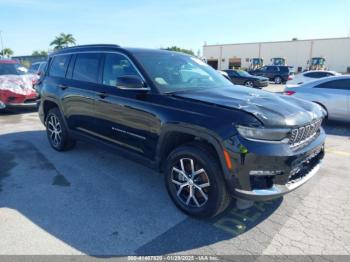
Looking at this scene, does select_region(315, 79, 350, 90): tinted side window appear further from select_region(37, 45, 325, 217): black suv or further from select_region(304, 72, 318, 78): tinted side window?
select_region(304, 72, 318, 78): tinted side window

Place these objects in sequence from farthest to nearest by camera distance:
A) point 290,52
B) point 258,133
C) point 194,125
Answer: point 290,52, point 194,125, point 258,133

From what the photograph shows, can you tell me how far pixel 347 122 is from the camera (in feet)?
28.3

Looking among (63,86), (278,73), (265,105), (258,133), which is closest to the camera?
(258,133)

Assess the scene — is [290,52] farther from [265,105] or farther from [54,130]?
[265,105]

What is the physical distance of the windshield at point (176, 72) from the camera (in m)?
3.77

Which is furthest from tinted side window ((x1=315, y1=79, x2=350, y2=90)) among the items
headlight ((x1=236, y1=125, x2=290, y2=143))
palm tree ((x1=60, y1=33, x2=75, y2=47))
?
palm tree ((x1=60, y1=33, x2=75, y2=47))

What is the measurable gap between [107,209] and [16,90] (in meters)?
7.47

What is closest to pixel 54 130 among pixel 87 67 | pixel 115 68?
pixel 87 67

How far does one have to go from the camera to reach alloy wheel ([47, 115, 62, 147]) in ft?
18.3

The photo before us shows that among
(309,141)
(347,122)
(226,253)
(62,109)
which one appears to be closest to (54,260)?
(226,253)

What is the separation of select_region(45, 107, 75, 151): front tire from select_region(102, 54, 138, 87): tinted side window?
1.62 metres

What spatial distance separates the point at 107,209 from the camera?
3539mm

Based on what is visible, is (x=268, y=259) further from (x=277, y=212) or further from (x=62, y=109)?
(x=62, y=109)

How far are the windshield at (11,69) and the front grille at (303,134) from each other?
33.2 ft
